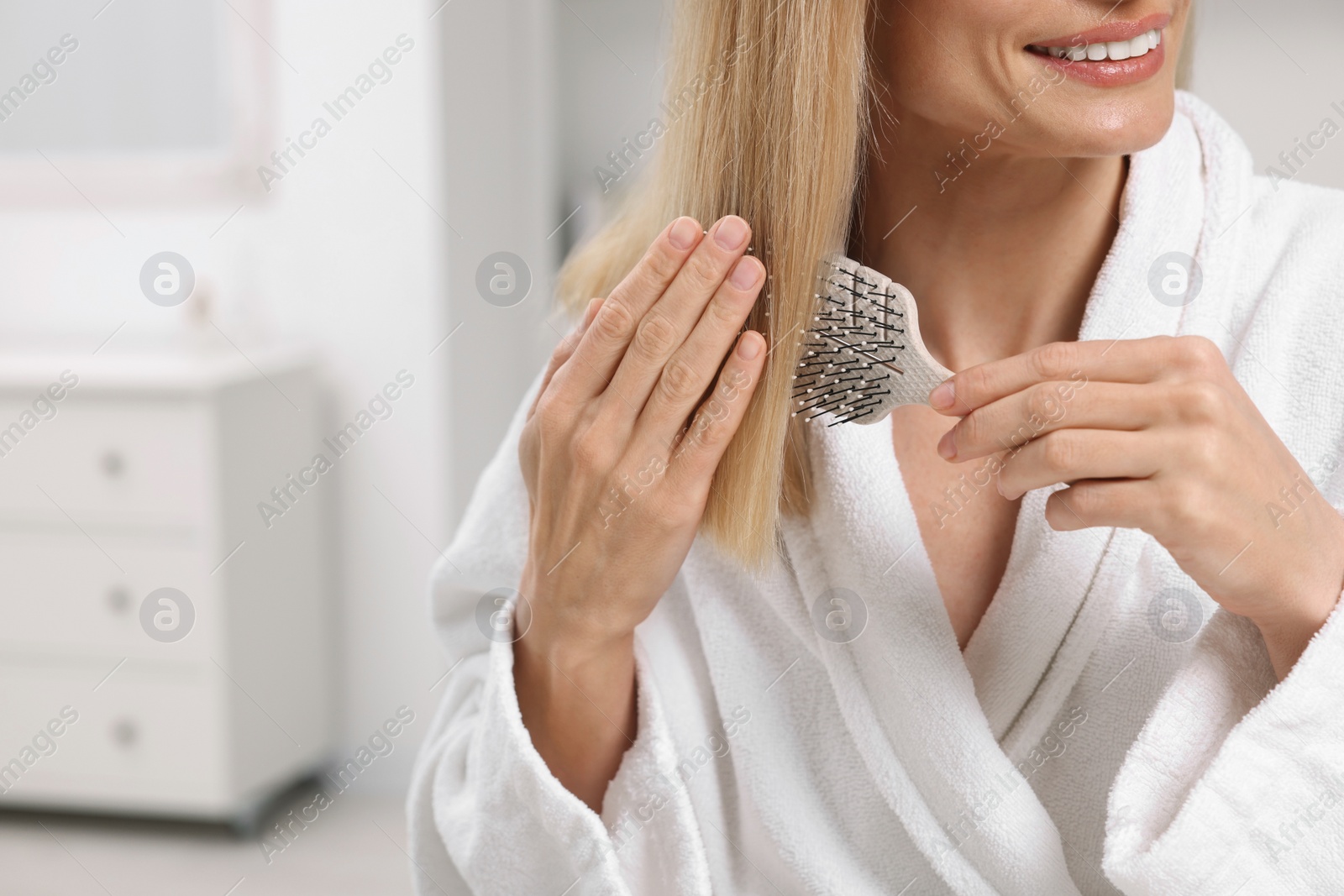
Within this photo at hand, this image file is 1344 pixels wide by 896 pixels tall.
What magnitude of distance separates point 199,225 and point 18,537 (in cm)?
60

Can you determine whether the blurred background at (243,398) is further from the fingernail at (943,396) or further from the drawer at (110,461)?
the fingernail at (943,396)

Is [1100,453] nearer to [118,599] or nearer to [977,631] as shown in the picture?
[977,631]

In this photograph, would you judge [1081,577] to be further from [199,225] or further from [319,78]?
[199,225]

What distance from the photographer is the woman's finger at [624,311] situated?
1.95 ft

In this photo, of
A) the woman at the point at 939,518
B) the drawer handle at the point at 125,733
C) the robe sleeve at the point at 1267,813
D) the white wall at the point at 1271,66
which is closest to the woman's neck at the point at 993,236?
the woman at the point at 939,518

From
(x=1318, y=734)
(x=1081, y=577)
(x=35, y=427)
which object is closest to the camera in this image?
(x=1318, y=734)

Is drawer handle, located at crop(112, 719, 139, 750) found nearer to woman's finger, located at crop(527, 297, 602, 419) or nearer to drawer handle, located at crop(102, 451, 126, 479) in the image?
drawer handle, located at crop(102, 451, 126, 479)

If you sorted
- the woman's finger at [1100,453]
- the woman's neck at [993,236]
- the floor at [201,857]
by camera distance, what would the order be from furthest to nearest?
1. the floor at [201,857]
2. the woman's neck at [993,236]
3. the woman's finger at [1100,453]

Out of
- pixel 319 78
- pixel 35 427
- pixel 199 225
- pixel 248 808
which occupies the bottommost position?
pixel 248 808

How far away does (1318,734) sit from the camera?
541mm

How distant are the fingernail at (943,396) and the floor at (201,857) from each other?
1543mm

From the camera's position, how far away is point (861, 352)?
0.62m

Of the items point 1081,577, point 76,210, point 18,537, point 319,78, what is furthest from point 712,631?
point 76,210

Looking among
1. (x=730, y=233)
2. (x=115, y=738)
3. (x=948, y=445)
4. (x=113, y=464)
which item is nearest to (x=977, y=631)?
(x=948, y=445)
